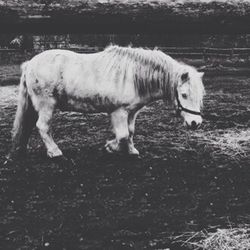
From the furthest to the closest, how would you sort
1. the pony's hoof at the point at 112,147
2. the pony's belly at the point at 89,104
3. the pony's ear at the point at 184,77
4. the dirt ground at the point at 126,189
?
the pony's hoof at the point at 112,147 → the pony's belly at the point at 89,104 → the pony's ear at the point at 184,77 → the dirt ground at the point at 126,189

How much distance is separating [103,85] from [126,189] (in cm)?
146

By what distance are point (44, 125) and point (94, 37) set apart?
15.4 meters

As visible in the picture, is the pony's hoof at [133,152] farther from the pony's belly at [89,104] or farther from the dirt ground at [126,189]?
the pony's belly at [89,104]

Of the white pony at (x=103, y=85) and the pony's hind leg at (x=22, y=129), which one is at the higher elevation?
the white pony at (x=103, y=85)

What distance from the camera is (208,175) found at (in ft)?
18.3

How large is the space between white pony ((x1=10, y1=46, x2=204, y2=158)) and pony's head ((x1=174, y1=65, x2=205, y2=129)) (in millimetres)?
12

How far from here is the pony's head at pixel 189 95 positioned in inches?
222

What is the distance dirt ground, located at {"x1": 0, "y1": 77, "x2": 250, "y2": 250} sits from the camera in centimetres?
400

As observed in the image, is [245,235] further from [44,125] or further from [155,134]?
[155,134]

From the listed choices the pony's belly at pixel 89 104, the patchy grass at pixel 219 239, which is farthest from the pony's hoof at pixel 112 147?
the patchy grass at pixel 219 239

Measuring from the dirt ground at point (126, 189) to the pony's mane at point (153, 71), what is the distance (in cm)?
90

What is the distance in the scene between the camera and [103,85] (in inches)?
232

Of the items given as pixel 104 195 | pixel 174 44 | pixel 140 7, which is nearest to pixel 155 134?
pixel 104 195

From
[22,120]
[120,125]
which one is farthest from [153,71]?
[22,120]
